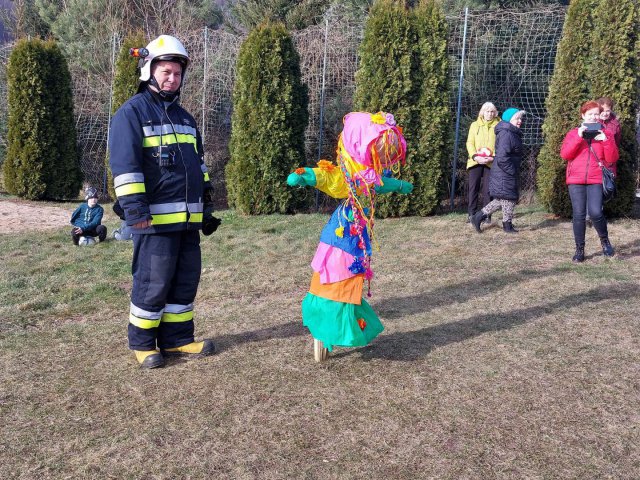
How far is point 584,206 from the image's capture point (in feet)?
23.1

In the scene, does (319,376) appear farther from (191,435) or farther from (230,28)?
(230,28)

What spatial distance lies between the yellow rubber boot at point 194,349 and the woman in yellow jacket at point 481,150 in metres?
5.66

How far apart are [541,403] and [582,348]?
103 centimetres

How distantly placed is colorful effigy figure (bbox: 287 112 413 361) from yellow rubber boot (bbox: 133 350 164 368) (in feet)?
3.38

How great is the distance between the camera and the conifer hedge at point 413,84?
10.1 m

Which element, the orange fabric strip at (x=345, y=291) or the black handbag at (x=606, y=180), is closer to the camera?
the orange fabric strip at (x=345, y=291)

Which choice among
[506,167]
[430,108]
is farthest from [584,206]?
[430,108]

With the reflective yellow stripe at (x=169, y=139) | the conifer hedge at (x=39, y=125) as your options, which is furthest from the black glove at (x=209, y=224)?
the conifer hedge at (x=39, y=125)

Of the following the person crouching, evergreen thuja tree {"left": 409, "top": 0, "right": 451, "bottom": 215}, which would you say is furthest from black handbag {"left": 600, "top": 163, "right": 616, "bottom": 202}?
the person crouching

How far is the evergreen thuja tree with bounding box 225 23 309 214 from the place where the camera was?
10422 mm

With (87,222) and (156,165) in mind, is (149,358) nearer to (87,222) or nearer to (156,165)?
(156,165)

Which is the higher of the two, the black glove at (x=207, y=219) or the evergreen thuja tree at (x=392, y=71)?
the evergreen thuja tree at (x=392, y=71)

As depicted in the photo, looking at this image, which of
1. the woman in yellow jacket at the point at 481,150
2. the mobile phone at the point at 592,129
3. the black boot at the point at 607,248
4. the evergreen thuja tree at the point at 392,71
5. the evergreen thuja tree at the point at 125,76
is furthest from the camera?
the evergreen thuja tree at the point at 125,76

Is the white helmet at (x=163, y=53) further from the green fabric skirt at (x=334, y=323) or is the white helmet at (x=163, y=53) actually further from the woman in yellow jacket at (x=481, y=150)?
the woman in yellow jacket at (x=481, y=150)
